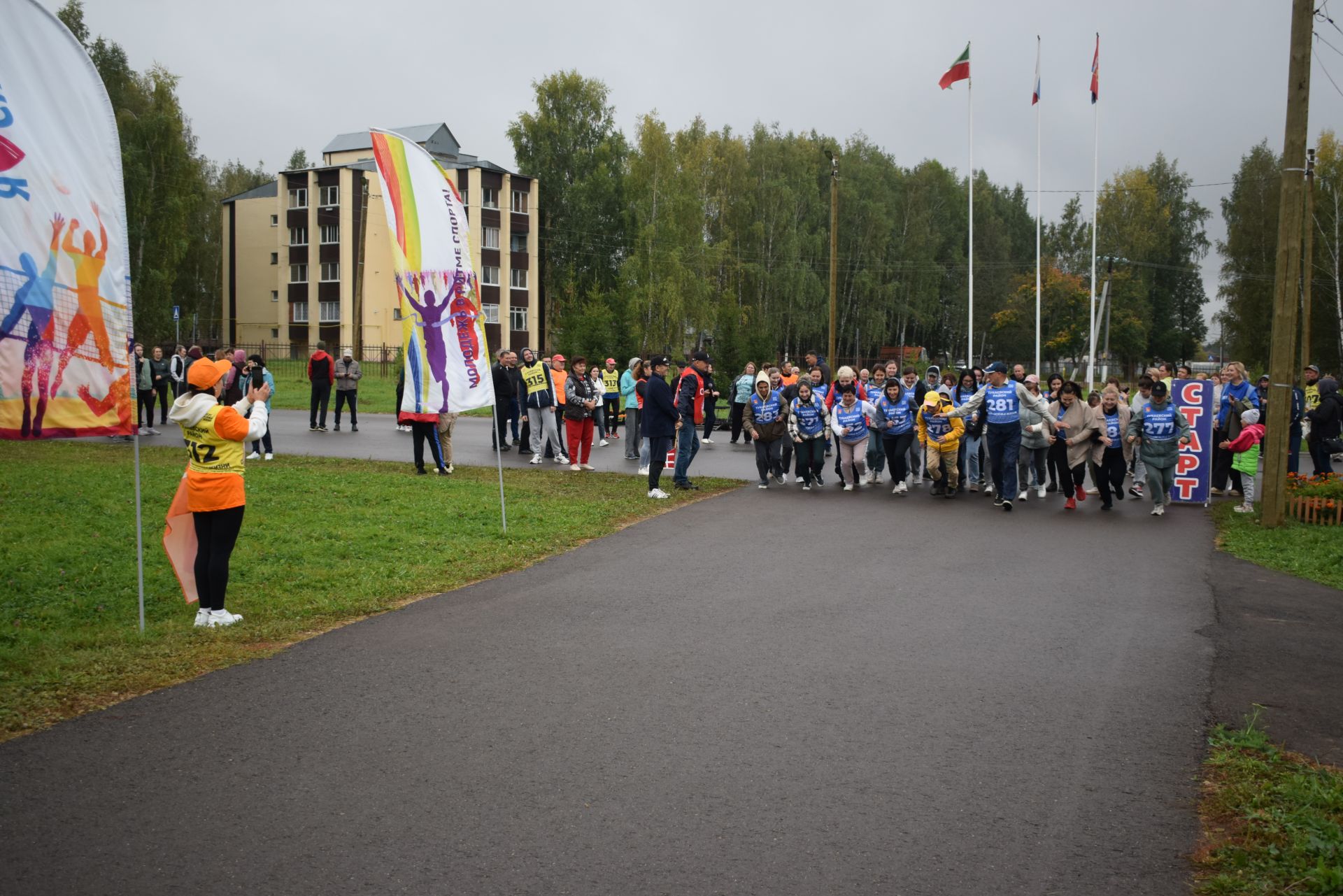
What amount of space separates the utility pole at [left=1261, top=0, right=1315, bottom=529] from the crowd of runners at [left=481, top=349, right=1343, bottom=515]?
133 cm

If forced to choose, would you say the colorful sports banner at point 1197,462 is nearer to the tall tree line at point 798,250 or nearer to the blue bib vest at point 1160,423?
the blue bib vest at point 1160,423

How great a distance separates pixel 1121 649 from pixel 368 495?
9982 millimetres

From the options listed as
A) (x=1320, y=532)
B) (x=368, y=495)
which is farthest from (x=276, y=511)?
(x=1320, y=532)

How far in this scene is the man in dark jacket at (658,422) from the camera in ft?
50.8

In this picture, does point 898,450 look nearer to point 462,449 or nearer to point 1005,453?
point 1005,453

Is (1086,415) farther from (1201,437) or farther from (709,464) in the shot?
(709,464)

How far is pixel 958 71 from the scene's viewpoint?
34.4 meters

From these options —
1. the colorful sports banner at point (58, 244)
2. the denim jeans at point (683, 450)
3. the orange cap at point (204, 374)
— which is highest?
the colorful sports banner at point (58, 244)

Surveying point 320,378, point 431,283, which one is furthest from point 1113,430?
point 320,378

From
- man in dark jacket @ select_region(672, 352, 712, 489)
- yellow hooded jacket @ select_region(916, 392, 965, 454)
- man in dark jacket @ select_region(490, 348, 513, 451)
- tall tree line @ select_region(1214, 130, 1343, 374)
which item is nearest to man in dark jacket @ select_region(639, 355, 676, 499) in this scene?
man in dark jacket @ select_region(672, 352, 712, 489)

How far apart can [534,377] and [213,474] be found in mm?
11422

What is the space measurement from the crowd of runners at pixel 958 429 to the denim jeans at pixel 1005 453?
2 centimetres

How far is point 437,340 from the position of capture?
1200 centimetres

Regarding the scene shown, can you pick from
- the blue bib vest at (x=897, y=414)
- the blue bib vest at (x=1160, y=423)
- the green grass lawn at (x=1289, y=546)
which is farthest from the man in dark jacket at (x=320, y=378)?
the green grass lawn at (x=1289, y=546)
